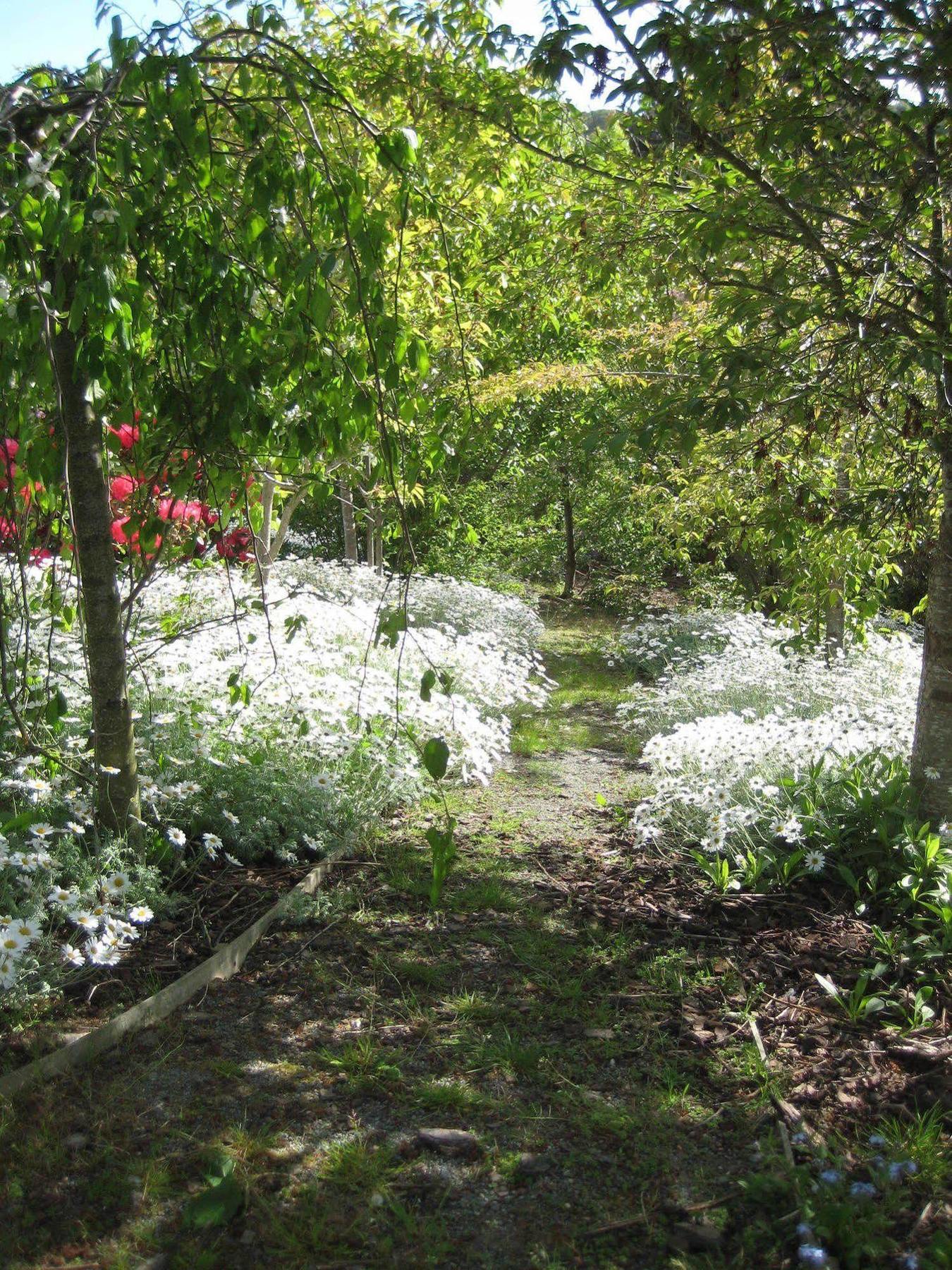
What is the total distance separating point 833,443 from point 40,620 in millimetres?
3659

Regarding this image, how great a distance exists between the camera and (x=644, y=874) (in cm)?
400

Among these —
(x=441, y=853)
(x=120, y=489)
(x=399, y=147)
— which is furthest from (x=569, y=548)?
(x=441, y=853)

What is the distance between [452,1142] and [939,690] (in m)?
2.40

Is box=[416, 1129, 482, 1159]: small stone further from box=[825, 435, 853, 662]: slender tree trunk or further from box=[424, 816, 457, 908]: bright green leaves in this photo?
box=[825, 435, 853, 662]: slender tree trunk

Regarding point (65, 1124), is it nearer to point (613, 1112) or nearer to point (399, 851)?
point (613, 1112)

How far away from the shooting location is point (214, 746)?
3.90 metres

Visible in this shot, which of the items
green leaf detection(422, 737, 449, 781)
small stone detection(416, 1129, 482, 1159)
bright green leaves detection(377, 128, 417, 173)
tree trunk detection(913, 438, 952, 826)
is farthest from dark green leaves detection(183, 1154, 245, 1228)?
tree trunk detection(913, 438, 952, 826)

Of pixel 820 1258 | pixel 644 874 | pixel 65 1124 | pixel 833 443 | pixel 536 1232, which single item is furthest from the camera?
pixel 833 443

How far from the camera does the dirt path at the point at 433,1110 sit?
1.98 metres

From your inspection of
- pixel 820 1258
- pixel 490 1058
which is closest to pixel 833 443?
pixel 490 1058

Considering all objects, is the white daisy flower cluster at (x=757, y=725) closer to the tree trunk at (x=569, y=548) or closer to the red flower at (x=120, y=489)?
the red flower at (x=120, y=489)

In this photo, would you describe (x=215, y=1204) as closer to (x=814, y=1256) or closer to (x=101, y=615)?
(x=814, y=1256)

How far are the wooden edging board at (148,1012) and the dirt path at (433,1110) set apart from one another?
0.18 ft

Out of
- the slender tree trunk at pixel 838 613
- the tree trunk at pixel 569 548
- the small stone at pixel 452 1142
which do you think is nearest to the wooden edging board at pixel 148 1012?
the small stone at pixel 452 1142
